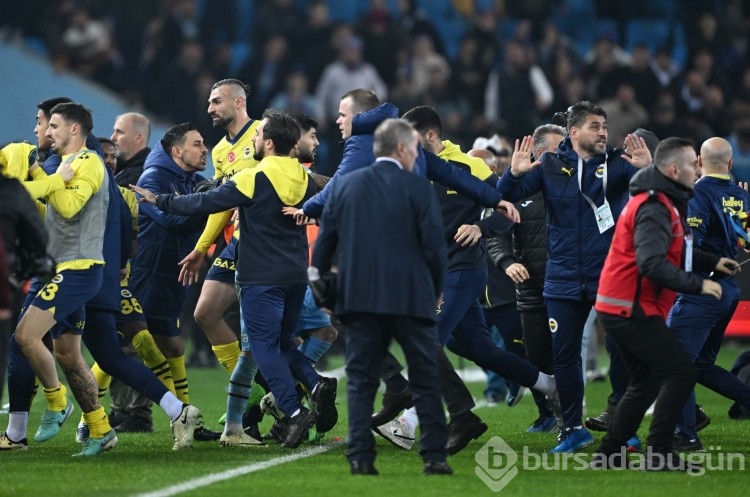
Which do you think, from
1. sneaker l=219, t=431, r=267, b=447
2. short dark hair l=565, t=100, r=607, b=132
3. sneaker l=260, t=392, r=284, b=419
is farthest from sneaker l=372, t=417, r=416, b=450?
short dark hair l=565, t=100, r=607, b=132

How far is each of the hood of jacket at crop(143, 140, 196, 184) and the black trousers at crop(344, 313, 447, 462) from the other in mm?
3008

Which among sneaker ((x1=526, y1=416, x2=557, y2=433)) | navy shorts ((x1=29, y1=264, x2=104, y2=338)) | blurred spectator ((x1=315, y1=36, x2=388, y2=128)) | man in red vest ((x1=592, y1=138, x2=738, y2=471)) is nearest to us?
man in red vest ((x1=592, y1=138, x2=738, y2=471))

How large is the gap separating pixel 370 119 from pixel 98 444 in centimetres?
261

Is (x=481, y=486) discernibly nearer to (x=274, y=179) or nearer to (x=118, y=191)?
(x=274, y=179)

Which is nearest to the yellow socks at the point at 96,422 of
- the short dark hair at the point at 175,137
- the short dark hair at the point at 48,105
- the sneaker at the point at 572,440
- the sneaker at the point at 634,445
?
the short dark hair at the point at 48,105

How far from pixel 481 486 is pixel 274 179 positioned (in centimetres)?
253

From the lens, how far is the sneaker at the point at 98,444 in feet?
28.3

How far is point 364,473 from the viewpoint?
7.33 metres

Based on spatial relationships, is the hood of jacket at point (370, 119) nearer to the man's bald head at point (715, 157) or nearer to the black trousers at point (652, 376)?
the black trousers at point (652, 376)

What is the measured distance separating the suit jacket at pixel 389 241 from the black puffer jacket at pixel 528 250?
273 centimetres

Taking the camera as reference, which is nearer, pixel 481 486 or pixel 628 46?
pixel 481 486

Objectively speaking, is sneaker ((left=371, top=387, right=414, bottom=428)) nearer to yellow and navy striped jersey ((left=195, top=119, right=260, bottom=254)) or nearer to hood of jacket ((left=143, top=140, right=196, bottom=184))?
A: yellow and navy striped jersey ((left=195, top=119, right=260, bottom=254))

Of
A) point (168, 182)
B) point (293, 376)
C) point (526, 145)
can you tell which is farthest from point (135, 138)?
point (526, 145)

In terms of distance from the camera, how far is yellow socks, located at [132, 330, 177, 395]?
9719mm
